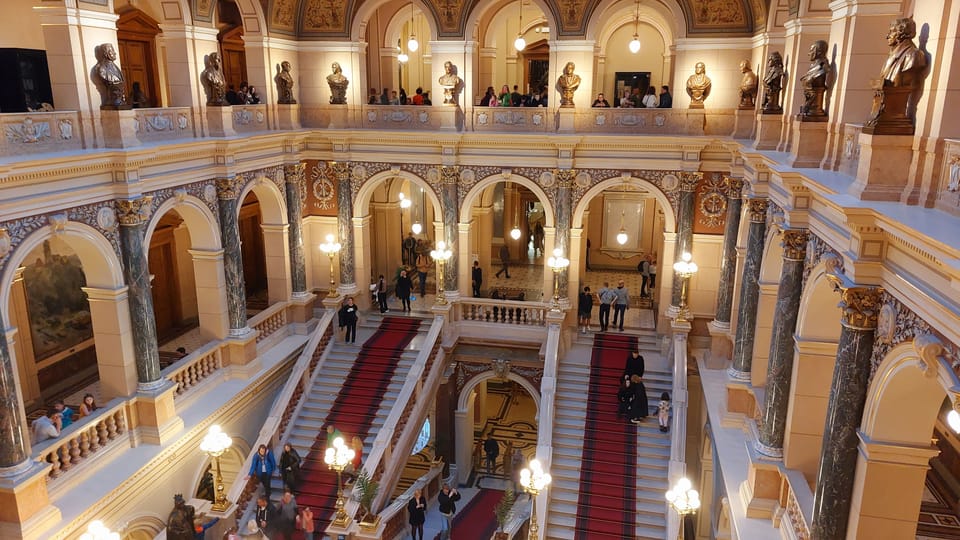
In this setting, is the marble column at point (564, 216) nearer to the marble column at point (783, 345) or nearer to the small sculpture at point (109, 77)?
the marble column at point (783, 345)

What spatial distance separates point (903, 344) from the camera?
6.78 m

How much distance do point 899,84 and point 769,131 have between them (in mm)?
5620

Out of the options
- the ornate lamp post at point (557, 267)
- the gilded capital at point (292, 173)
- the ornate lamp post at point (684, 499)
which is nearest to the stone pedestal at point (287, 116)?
the gilded capital at point (292, 173)

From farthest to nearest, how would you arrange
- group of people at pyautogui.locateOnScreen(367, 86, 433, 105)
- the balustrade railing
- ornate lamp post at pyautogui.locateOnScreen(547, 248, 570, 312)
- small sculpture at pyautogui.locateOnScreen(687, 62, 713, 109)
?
group of people at pyautogui.locateOnScreen(367, 86, 433, 105)
ornate lamp post at pyautogui.locateOnScreen(547, 248, 570, 312)
small sculpture at pyautogui.locateOnScreen(687, 62, 713, 109)
the balustrade railing

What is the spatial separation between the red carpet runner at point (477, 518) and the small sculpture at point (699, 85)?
35.9 ft

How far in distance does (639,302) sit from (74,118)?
1539 centimetres

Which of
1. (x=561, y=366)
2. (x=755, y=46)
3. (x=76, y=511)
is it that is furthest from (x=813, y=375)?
(x=76, y=511)

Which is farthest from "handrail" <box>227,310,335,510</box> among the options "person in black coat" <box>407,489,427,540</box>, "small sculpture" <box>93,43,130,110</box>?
"small sculpture" <box>93,43,130,110</box>

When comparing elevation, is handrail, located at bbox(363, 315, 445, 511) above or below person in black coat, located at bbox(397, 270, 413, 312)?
below

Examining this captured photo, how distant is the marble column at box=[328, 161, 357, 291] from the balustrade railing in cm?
745

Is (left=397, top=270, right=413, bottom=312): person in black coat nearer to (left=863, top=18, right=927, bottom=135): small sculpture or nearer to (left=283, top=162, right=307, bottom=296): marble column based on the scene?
(left=283, top=162, right=307, bottom=296): marble column

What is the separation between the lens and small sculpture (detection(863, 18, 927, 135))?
6.71 metres

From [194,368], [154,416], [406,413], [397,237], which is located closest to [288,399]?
[194,368]

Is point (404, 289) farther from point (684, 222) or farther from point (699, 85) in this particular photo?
point (699, 85)
